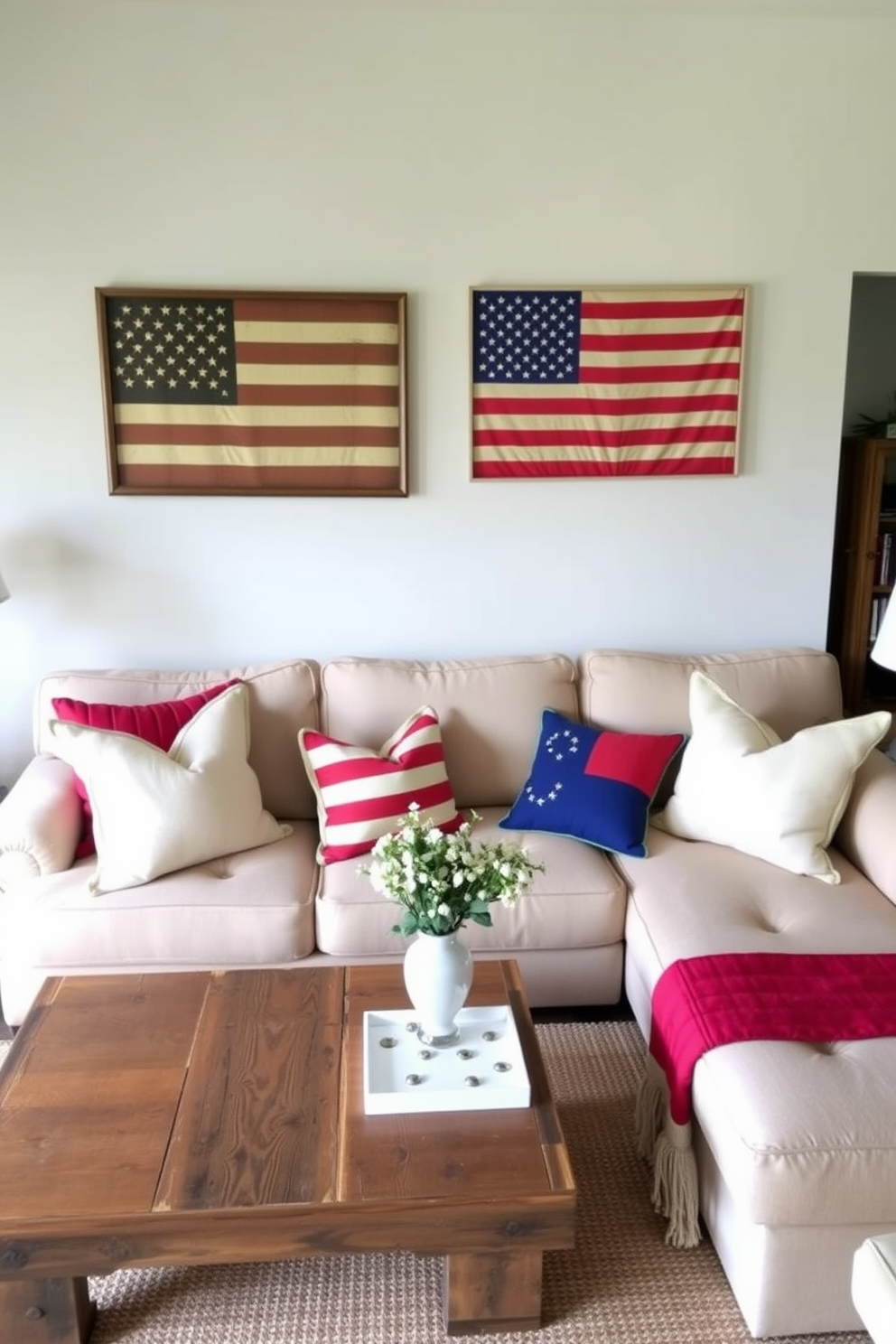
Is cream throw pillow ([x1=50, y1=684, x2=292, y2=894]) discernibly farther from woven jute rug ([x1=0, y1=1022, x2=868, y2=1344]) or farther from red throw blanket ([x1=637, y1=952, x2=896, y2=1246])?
red throw blanket ([x1=637, y1=952, x2=896, y2=1246])

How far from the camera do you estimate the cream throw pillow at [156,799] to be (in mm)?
2486

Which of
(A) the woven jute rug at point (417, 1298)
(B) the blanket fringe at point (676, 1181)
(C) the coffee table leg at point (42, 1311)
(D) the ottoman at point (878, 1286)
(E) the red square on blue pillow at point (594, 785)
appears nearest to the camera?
(D) the ottoman at point (878, 1286)

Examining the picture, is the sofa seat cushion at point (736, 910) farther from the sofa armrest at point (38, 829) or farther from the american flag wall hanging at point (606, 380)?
the sofa armrest at point (38, 829)

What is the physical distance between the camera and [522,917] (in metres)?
2.48

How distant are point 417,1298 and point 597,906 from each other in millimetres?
942

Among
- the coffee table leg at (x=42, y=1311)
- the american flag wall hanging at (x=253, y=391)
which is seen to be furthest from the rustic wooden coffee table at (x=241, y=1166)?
the american flag wall hanging at (x=253, y=391)

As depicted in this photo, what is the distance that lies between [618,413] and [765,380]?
0.47 meters

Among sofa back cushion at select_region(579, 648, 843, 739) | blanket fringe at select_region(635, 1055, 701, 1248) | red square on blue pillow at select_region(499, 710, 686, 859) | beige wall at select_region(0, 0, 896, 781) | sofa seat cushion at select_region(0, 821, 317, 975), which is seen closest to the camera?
blanket fringe at select_region(635, 1055, 701, 1248)

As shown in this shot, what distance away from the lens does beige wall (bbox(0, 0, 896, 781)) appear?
2.85 meters

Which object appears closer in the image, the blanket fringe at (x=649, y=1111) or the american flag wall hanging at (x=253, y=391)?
the blanket fringe at (x=649, y=1111)

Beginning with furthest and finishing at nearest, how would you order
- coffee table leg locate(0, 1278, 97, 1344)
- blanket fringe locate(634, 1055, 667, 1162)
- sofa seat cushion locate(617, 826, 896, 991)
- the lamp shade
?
1. the lamp shade
2. sofa seat cushion locate(617, 826, 896, 991)
3. blanket fringe locate(634, 1055, 667, 1162)
4. coffee table leg locate(0, 1278, 97, 1344)

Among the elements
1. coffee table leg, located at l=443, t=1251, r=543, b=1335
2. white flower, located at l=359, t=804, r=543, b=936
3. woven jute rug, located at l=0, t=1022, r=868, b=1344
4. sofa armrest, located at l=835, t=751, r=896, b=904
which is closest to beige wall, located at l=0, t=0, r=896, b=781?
sofa armrest, located at l=835, t=751, r=896, b=904

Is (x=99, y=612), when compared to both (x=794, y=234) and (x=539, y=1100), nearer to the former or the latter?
(x=539, y=1100)

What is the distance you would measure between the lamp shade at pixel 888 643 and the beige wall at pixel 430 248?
692 mm
